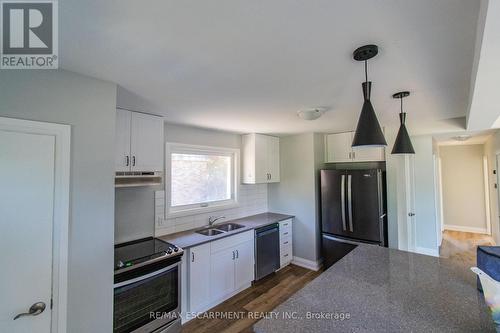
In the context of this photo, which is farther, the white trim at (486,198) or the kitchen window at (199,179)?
the white trim at (486,198)

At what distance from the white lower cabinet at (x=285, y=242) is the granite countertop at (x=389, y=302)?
1.98m

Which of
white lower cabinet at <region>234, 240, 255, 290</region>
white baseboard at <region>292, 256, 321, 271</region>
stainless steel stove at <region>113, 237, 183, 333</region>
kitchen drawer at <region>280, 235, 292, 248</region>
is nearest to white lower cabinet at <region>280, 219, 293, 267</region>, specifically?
kitchen drawer at <region>280, 235, 292, 248</region>

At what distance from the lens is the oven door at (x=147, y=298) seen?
178 centimetres

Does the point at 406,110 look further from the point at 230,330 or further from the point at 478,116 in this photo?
the point at 230,330

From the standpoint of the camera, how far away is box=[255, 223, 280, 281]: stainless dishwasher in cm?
323

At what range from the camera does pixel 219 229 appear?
3205 millimetres

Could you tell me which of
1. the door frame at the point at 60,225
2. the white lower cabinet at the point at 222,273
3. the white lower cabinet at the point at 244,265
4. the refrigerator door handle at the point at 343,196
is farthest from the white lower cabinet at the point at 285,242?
the door frame at the point at 60,225

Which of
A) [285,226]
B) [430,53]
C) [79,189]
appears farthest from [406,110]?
[79,189]

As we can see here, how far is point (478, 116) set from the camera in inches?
76.2

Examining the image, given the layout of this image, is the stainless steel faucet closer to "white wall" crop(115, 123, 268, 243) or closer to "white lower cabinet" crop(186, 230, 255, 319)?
"white wall" crop(115, 123, 268, 243)

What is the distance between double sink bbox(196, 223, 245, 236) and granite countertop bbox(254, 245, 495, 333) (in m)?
1.80

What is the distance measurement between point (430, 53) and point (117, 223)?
3.01m

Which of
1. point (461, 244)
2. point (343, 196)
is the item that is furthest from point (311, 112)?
point (461, 244)

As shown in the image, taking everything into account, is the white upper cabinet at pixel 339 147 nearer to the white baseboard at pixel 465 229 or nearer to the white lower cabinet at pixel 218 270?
the white lower cabinet at pixel 218 270
